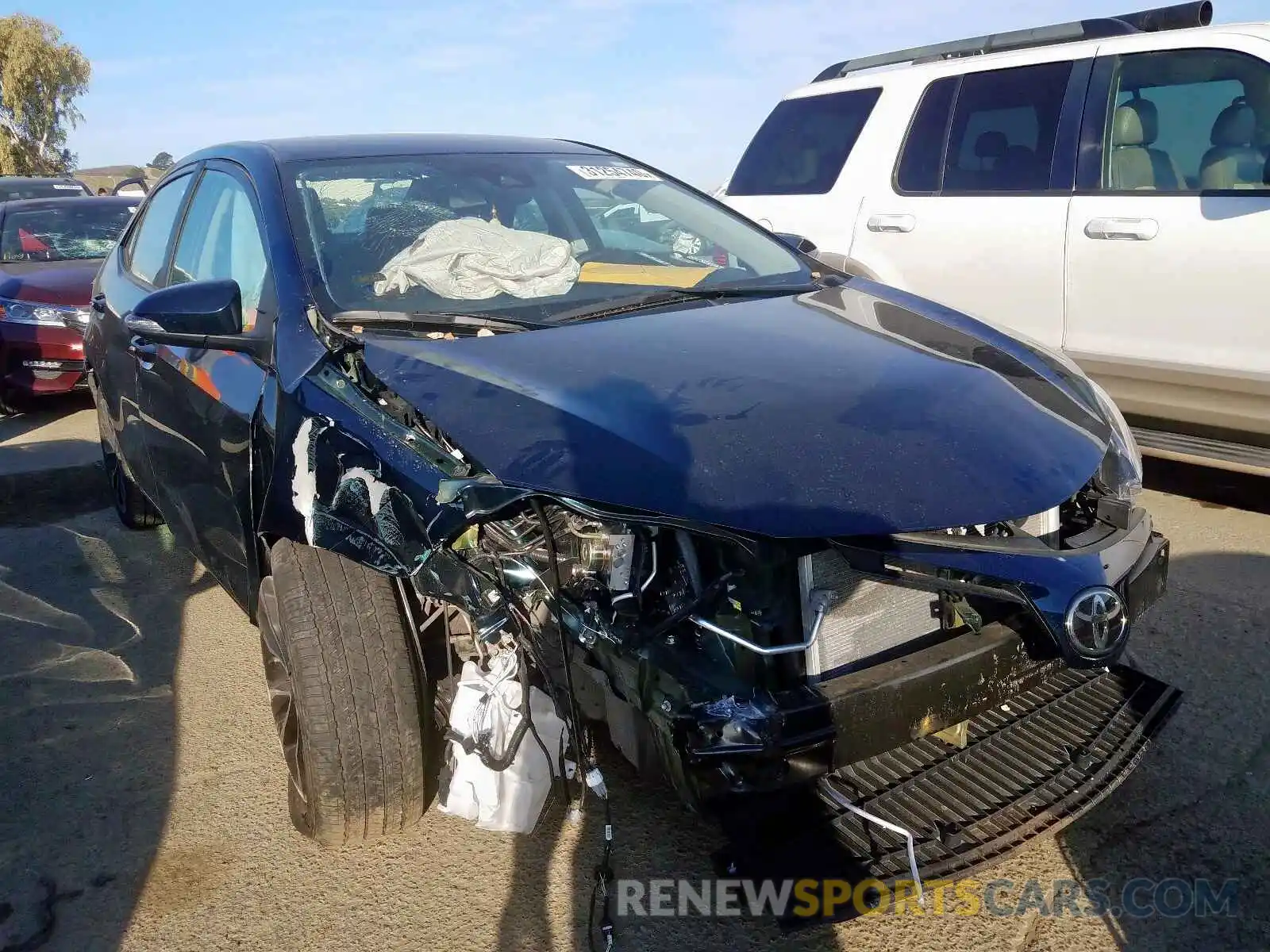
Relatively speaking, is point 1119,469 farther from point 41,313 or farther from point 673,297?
point 41,313

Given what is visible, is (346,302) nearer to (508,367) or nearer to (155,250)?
(508,367)

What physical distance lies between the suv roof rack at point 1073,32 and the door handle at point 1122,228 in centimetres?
96

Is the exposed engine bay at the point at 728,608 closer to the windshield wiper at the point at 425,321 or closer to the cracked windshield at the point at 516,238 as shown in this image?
the windshield wiper at the point at 425,321

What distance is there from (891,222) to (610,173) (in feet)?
6.86

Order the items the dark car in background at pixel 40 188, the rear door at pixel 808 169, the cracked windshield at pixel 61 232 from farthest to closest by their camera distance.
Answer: the dark car in background at pixel 40 188 < the cracked windshield at pixel 61 232 < the rear door at pixel 808 169

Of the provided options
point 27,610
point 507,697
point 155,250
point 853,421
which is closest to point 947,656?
point 853,421

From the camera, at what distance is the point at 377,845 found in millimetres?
2533

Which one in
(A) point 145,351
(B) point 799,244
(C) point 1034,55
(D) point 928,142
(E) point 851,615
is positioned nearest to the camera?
(E) point 851,615

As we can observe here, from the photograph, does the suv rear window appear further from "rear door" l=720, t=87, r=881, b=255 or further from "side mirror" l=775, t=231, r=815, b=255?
"side mirror" l=775, t=231, r=815, b=255

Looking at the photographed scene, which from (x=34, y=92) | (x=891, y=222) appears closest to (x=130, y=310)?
(x=891, y=222)

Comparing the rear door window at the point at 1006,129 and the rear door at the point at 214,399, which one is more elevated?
the rear door window at the point at 1006,129

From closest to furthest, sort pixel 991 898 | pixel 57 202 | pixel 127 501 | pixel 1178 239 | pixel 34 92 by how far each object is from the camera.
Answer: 1. pixel 991 898
2. pixel 1178 239
3. pixel 127 501
4. pixel 57 202
5. pixel 34 92

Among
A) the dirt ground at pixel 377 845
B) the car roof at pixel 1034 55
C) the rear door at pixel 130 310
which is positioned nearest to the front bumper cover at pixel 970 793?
Answer: the dirt ground at pixel 377 845

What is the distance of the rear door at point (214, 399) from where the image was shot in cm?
266
